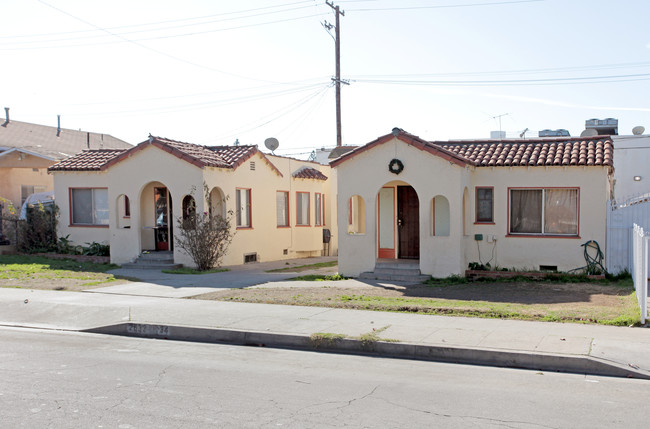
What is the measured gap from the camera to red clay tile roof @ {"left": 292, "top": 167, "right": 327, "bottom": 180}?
23917 mm

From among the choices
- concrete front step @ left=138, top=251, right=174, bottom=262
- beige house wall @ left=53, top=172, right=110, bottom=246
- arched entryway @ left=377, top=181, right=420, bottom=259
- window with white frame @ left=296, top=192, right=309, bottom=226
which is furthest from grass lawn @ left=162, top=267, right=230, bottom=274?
window with white frame @ left=296, top=192, right=309, bottom=226

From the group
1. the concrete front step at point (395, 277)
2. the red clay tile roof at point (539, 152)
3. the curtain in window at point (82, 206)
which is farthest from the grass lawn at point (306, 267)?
the curtain in window at point (82, 206)

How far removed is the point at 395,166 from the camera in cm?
1585

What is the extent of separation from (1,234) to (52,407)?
18.2 meters

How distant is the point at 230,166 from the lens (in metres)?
19.5

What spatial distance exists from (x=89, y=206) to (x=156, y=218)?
2.73 metres

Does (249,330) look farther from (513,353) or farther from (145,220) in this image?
(145,220)

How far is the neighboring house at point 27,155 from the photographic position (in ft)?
83.9

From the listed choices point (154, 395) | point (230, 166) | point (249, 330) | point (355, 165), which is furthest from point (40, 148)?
point (154, 395)

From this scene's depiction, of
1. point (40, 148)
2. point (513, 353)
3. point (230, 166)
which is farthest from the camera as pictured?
point (40, 148)

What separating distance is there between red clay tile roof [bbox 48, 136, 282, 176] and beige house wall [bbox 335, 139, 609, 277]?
4.59m

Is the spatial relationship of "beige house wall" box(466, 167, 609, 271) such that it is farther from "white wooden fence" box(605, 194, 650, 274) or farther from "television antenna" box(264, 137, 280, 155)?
"television antenna" box(264, 137, 280, 155)

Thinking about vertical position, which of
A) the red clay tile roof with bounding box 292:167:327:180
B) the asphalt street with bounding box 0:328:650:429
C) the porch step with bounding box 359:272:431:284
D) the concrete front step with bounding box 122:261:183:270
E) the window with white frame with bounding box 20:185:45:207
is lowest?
the asphalt street with bounding box 0:328:650:429

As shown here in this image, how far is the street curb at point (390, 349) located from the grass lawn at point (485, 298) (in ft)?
7.96
